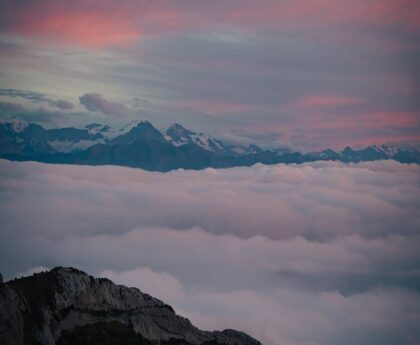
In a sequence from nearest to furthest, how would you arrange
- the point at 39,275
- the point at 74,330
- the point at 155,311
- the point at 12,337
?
the point at 12,337 → the point at 74,330 → the point at 39,275 → the point at 155,311

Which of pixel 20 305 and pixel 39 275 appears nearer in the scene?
pixel 20 305

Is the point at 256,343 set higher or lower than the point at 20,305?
lower

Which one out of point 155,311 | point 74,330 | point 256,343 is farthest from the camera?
point 256,343

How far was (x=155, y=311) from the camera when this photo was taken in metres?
116

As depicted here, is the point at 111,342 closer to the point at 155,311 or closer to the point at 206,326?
the point at 155,311

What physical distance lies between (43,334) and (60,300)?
12.8 meters

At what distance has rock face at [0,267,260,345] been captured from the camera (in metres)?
88.0

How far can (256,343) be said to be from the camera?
125500 mm

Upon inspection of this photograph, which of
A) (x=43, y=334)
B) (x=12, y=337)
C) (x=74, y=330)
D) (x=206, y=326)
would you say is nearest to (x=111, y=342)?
(x=74, y=330)

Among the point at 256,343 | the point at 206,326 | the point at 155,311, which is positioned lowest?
the point at 206,326

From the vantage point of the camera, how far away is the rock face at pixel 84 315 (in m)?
88.0

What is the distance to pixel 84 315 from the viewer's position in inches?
4114

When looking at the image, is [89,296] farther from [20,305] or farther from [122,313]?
[20,305]

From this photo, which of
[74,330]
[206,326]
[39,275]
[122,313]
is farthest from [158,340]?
[206,326]
